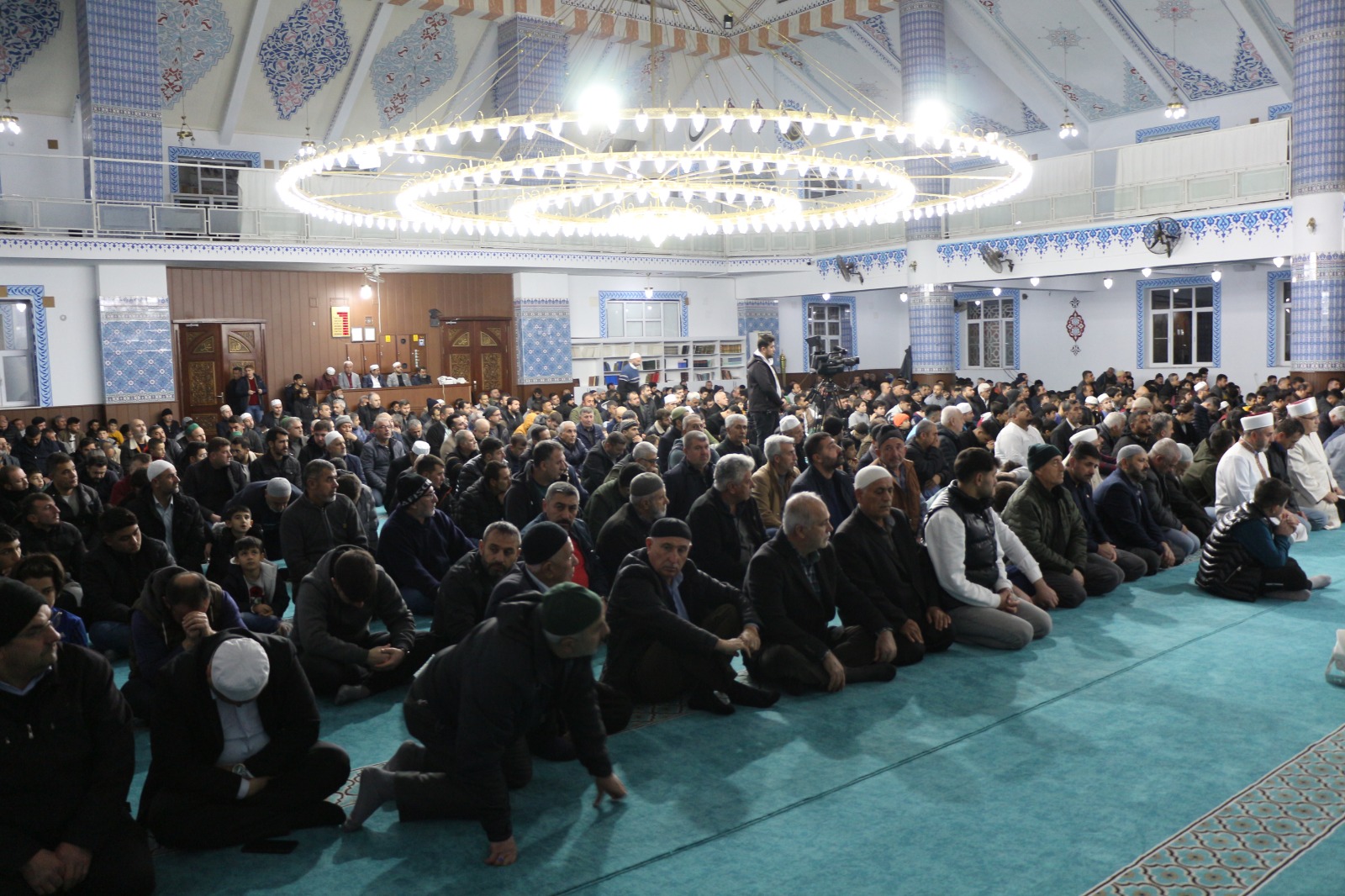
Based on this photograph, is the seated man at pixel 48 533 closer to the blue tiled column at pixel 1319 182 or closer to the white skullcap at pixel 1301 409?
the white skullcap at pixel 1301 409

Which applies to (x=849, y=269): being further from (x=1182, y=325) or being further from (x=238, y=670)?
(x=238, y=670)

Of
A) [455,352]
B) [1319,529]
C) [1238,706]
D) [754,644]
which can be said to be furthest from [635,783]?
[455,352]

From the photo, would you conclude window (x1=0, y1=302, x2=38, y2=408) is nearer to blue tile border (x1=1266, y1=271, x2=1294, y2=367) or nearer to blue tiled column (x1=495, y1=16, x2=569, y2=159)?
blue tiled column (x1=495, y1=16, x2=569, y2=159)

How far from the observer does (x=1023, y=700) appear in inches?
161

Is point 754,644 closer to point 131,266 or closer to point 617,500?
point 617,500

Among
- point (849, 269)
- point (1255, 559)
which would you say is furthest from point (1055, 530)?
point (849, 269)

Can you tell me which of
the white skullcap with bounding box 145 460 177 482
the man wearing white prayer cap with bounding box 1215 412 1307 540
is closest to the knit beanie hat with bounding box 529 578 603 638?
the white skullcap with bounding box 145 460 177 482

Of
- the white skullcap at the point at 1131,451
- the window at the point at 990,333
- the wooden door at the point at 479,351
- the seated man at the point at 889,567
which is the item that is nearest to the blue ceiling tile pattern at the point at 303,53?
the wooden door at the point at 479,351

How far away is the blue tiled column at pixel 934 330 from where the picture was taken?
16.5 meters

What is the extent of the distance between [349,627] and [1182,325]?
51.3ft

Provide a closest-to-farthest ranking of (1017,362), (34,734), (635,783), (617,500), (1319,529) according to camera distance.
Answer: (34,734)
(635,783)
(617,500)
(1319,529)
(1017,362)

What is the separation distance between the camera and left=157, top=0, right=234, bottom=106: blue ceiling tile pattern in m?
14.7

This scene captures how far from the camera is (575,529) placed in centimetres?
484

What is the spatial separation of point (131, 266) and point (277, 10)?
467cm
